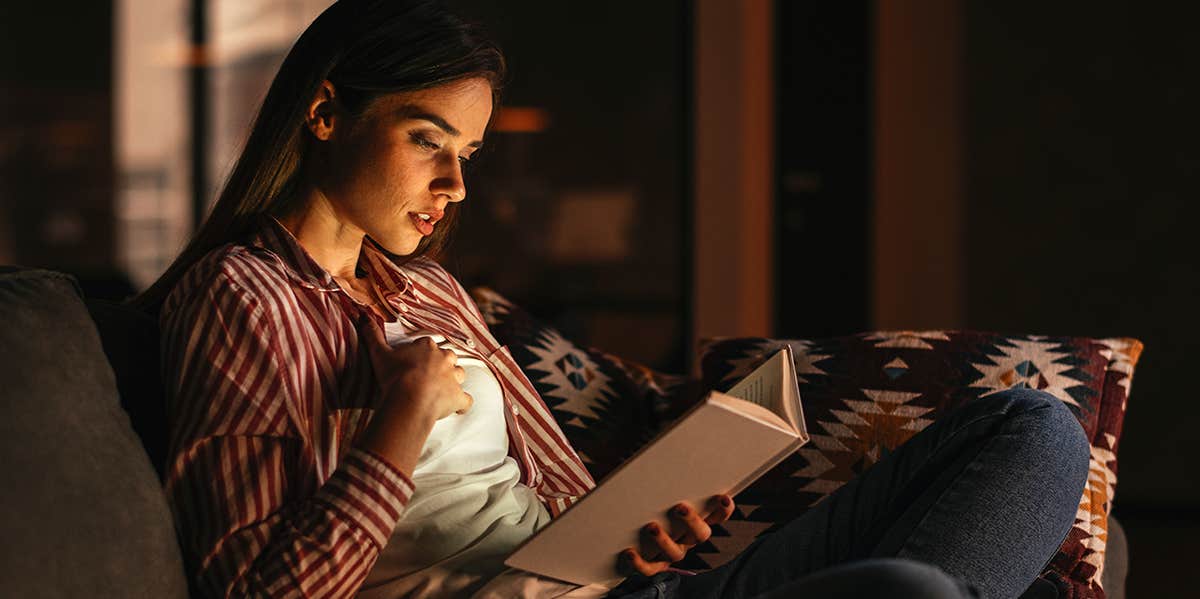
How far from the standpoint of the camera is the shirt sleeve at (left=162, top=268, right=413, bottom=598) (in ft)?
3.60

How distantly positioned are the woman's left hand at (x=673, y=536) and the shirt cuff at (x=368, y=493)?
0.71 ft

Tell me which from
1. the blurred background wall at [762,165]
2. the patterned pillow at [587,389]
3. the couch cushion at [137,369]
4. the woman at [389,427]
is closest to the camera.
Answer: the woman at [389,427]

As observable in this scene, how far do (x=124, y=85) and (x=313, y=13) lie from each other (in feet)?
2.20

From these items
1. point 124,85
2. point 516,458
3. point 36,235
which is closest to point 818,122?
point 124,85

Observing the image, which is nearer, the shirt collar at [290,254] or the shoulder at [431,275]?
the shirt collar at [290,254]

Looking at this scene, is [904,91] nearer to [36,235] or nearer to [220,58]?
[220,58]

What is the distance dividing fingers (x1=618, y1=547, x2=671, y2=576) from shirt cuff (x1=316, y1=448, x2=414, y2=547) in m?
0.21

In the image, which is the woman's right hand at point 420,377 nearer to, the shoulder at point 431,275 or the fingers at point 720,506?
the fingers at point 720,506

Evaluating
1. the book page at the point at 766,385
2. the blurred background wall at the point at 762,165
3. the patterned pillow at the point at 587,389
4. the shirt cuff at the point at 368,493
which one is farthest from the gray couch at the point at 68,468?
the blurred background wall at the point at 762,165

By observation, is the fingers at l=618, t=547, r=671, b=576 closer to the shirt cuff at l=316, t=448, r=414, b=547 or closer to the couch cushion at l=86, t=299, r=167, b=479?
the shirt cuff at l=316, t=448, r=414, b=547

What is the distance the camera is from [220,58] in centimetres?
455

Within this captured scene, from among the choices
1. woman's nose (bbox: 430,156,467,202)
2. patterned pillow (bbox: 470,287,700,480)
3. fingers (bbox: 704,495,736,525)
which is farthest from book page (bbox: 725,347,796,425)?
patterned pillow (bbox: 470,287,700,480)

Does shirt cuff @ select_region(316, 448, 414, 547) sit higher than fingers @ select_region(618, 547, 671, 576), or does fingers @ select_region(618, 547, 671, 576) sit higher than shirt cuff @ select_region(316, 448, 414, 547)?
shirt cuff @ select_region(316, 448, 414, 547)

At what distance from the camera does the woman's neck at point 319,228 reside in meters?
1.39
